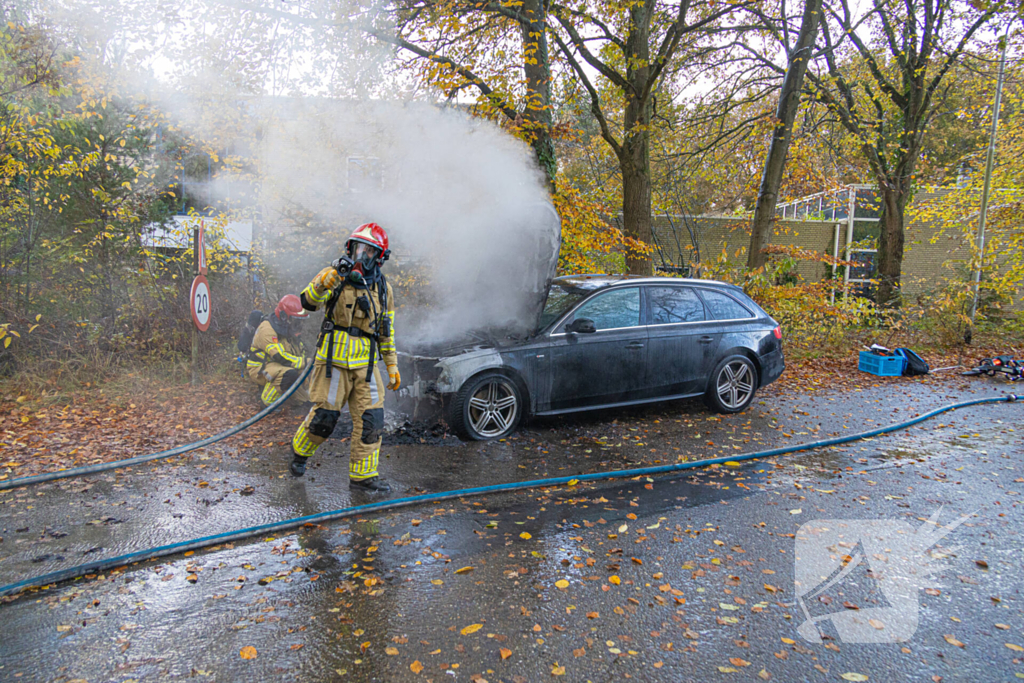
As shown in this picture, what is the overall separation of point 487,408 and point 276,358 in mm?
2899

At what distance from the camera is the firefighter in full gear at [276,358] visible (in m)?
7.25

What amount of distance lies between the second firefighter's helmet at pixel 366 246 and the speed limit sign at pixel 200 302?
2.85 meters

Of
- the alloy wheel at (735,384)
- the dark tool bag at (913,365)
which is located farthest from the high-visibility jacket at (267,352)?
the dark tool bag at (913,365)

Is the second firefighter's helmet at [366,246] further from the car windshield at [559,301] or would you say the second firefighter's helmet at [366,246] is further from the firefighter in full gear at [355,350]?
the car windshield at [559,301]

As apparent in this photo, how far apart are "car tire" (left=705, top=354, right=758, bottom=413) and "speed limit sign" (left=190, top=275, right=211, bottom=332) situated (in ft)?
19.2

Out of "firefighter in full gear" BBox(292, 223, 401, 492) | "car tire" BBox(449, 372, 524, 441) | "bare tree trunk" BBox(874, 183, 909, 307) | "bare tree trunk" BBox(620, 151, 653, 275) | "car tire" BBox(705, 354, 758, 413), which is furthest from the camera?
"bare tree trunk" BBox(874, 183, 909, 307)

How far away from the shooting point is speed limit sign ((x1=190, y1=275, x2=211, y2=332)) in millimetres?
A: 6598

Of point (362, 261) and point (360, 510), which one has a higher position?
point (362, 261)

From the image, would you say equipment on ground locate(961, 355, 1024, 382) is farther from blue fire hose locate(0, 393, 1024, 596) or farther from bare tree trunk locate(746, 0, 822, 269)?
blue fire hose locate(0, 393, 1024, 596)

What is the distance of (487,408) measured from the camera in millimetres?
6082

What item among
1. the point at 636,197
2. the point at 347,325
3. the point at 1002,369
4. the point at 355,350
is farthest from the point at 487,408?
the point at 1002,369

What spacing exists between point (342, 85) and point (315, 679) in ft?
25.4

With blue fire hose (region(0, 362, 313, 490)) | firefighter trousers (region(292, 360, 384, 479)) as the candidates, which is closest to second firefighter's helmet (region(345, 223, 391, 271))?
firefighter trousers (region(292, 360, 384, 479))

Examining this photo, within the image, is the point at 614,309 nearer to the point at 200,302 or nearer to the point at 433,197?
the point at 433,197
